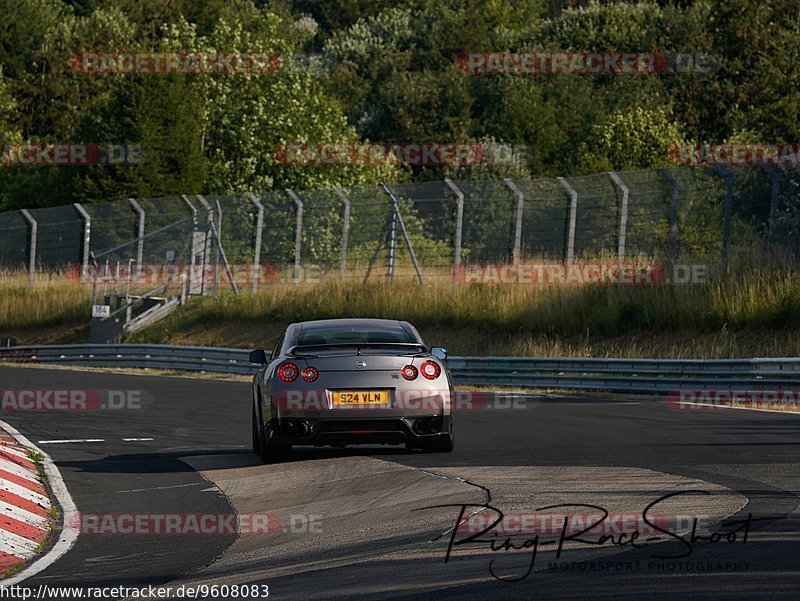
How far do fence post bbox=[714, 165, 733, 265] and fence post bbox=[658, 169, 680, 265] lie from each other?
0.95 m

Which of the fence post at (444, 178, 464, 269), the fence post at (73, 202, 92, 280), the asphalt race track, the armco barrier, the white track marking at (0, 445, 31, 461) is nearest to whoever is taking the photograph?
the asphalt race track

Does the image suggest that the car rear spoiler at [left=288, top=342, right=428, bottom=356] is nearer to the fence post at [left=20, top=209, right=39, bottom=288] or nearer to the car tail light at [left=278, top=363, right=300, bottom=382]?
the car tail light at [left=278, top=363, right=300, bottom=382]

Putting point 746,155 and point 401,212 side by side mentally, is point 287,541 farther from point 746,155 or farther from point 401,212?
point 746,155

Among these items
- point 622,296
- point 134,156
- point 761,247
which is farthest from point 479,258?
point 134,156

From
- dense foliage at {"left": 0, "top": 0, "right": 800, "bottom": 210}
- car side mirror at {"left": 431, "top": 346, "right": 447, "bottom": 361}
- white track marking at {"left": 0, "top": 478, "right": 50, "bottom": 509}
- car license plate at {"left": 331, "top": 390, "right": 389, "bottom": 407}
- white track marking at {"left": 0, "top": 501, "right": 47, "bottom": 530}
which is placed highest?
dense foliage at {"left": 0, "top": 0, "right": 800, "bottom": 210}

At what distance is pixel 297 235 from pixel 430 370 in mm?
23399

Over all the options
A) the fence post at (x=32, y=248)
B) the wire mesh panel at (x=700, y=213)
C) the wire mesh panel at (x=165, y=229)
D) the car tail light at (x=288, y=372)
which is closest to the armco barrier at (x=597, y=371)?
the wire mesh panel at (x=700, y=213)

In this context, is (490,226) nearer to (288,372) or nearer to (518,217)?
(518,217)

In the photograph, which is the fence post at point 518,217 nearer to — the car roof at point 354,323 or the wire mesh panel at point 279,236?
the wire mesh panel at point 279,236

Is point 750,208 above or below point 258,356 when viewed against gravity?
above

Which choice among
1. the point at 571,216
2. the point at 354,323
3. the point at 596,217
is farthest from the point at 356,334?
the point at 571,216

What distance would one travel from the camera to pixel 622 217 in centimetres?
2841

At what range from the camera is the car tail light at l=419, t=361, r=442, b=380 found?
12719 mm

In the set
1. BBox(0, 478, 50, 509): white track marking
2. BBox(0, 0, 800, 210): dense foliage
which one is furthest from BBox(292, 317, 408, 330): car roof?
BBox(0, 0, 800, 210): dense foliage
